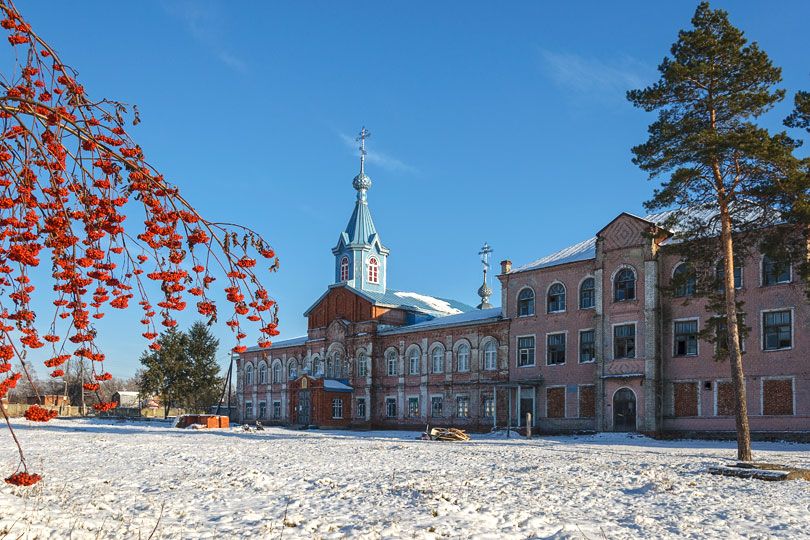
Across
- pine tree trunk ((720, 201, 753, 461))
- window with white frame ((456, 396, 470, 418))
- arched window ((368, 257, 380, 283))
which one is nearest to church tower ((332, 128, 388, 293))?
arched window ((368, 257, 380, 283))

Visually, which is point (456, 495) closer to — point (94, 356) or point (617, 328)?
point (94, 356)

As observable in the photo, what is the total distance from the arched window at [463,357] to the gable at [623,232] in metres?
11.9

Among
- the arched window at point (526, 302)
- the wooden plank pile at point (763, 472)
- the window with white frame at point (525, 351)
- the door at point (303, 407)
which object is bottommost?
the door at point (303, 407)

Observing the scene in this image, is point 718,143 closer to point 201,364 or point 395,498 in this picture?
point 395,498

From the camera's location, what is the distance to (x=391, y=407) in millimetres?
53469

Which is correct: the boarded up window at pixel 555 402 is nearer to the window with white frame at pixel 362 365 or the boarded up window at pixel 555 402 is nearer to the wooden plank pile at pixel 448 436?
the wooden plank pile at pixel 448 436

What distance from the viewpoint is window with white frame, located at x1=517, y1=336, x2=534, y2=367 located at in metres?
45.0

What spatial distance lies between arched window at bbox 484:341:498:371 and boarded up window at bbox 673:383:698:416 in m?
11.8

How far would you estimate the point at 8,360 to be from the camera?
5516 mm

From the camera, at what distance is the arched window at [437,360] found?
1999 inches

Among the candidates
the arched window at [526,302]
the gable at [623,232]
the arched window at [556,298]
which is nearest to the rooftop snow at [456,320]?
the arched window at [526,302]

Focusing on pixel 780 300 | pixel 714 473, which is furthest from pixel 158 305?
pixel 780 300

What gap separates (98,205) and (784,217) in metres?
23.0

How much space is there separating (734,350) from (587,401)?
17.4 metres
